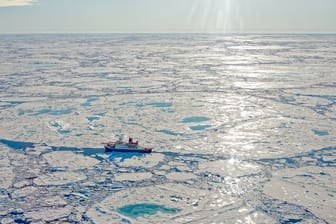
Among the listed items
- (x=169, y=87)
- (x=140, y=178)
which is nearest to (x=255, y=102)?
(x=169, y=87)

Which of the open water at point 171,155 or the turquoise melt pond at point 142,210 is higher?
the open water at point 171,155

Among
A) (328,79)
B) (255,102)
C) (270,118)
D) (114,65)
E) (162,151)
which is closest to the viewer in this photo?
(162,151)

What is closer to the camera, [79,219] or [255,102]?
[79,219]

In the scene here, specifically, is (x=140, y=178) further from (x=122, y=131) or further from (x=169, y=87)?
(x=169, y=87)

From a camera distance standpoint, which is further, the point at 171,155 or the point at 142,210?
the point at 171,155

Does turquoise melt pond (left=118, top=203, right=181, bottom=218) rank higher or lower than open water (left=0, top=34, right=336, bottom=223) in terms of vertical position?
lower

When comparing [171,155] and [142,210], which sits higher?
[171,155]

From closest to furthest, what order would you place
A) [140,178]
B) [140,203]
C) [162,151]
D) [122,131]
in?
[140,203], [140,178], [162,151], [122,131]
